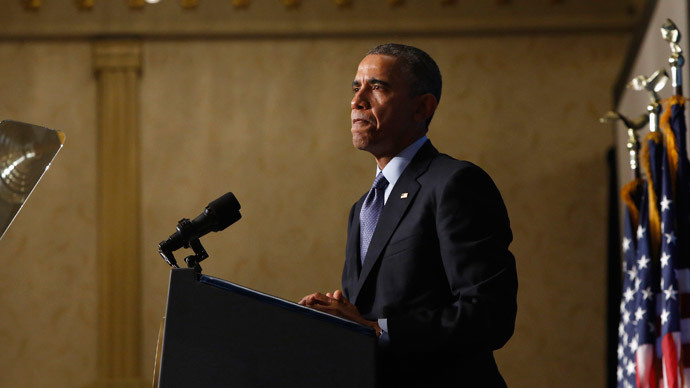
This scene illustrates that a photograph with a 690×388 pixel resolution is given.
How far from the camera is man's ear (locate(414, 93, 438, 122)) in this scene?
6.43ft

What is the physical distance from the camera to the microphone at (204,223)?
1612 mm

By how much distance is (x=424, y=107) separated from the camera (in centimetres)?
196

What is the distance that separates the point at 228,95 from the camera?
20.9 feet

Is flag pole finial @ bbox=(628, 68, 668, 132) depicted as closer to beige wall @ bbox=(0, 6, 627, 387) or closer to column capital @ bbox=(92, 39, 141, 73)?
beige wall @ bbox=(0, 6, 627, 387)

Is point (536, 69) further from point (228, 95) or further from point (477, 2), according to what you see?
point (228, 95)

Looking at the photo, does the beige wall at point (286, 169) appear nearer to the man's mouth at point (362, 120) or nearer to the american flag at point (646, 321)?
the american flag at point (646, 321)

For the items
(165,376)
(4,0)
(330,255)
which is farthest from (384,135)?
(4,0)

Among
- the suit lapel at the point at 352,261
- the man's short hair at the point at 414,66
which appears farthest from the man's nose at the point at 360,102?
the suit lapel at the point at 352,261

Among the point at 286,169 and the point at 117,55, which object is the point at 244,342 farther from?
the point at 117,55

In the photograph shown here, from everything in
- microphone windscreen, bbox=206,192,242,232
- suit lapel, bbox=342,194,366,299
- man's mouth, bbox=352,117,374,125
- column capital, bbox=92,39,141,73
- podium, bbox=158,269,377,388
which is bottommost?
podium, bbox=158,269,377,388

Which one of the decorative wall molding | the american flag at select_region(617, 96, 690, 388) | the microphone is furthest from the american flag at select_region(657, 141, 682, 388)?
the decorative wall molding

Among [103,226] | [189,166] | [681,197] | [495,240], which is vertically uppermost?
[189,166]

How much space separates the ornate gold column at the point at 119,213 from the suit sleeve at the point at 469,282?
4.92m

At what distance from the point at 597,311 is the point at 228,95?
10.6 feet
